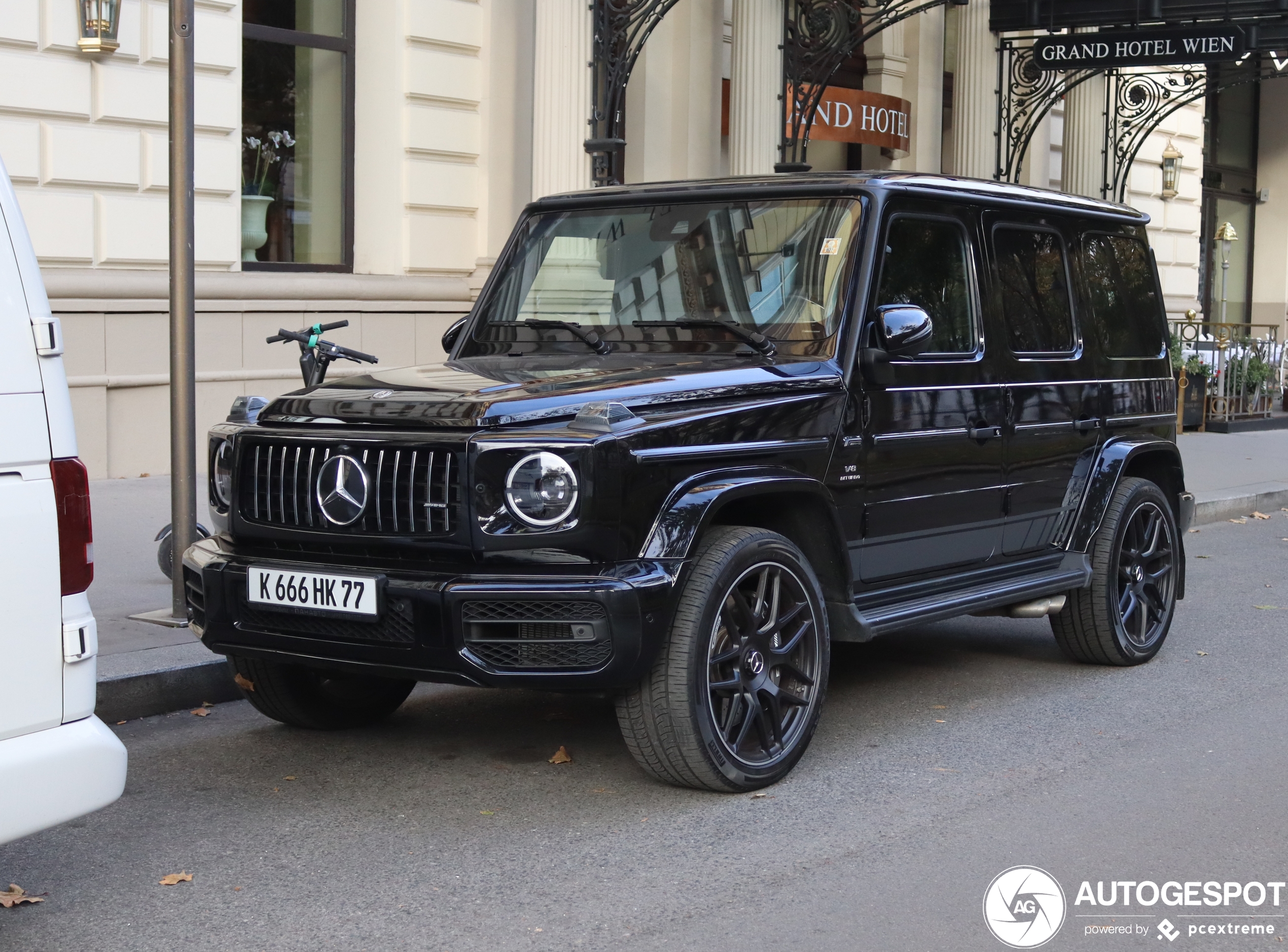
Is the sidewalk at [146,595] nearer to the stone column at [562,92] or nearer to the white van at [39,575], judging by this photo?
the white van at [39,575]

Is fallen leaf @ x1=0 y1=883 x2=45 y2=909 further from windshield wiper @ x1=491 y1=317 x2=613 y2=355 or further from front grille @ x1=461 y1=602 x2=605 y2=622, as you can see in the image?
windshield wiper @ x1=491 y1=317 x2=613 y2=355

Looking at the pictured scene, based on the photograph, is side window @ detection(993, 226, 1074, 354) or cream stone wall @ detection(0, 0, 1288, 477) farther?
cream stone wall @ detection(0, 0, 1288, 477)

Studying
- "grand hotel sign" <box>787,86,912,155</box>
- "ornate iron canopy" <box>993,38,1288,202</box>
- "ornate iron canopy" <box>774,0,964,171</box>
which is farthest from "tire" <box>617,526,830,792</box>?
"ornate iron canopy" <box>993,38,1288,202</box>

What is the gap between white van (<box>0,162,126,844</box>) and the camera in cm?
334

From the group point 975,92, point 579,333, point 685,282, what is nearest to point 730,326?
point 685,282

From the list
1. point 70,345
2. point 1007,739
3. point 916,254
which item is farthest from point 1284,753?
point 70,345

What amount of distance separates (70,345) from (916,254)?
6961mm

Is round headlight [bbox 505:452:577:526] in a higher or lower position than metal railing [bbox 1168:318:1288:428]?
lower

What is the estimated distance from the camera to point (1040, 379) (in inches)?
249

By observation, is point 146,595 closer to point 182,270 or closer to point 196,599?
point 182,270

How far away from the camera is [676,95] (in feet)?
48.6

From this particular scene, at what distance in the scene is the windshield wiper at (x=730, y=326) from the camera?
17.6 feet

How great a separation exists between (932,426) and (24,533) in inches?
133

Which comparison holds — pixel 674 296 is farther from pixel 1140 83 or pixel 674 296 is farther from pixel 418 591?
pixel 1140 83
